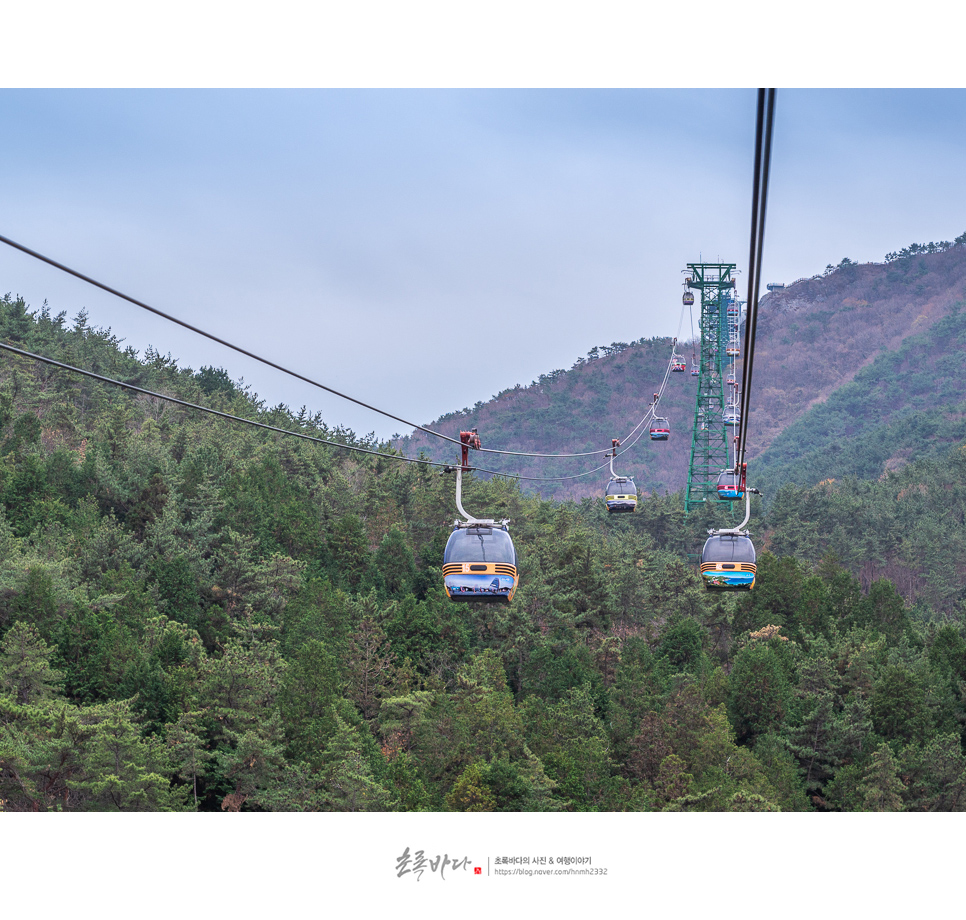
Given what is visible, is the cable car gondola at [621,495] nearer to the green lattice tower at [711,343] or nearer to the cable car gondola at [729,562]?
the cable car gondola at [729,562]

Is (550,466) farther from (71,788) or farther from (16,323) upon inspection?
(71,788)

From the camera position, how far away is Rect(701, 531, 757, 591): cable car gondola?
2152 cm

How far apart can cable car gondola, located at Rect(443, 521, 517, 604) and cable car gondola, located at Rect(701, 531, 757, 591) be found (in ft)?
18.7

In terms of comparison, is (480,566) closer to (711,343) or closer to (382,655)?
(382,655)

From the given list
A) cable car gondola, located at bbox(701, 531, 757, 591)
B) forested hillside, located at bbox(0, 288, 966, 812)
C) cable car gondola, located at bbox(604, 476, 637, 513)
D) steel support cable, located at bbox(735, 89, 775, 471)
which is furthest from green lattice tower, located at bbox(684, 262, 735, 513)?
steel support cable, located at bbox(735, 89, 775, 471)

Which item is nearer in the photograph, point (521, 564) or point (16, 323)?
point (521, 564)

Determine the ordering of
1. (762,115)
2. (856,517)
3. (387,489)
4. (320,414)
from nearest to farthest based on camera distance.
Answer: (762,115), (387,489), (856,517), (320,414)

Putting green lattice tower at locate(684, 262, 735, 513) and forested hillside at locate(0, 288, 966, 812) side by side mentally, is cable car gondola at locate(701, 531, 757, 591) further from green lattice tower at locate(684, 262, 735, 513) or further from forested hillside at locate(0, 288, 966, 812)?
green lattice tower at locate(684, 262, 735, 513)

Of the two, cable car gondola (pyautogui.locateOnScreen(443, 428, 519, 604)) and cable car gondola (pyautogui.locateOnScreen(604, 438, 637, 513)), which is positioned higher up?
cable car gondola (pyautogui.locateOnScreen(604, 438, 637, 513))

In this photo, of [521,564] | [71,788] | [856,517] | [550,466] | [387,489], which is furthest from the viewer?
[550,466]

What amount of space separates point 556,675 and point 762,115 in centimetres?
4814

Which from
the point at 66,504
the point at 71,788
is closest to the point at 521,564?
the point at 66,504

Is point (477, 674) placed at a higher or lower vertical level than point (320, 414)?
lower

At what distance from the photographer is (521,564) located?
2522 inches
